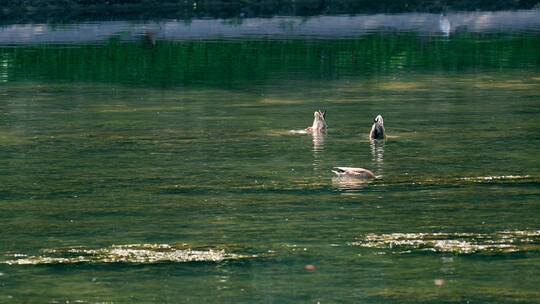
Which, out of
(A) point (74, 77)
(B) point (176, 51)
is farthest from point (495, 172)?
(B) point (176, 51)

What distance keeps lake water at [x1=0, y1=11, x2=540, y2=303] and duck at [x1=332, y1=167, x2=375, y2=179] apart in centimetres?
22

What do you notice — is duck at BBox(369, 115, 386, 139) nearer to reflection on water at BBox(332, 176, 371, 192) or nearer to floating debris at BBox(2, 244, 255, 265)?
reflection on water at BBox(332, 176, 371, 192)

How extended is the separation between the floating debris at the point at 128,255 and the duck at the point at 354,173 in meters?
5.97

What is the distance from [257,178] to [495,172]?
394cm

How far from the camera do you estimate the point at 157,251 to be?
19.5 meters

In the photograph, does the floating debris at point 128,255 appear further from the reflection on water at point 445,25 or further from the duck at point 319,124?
the reflection on water at point 445,25

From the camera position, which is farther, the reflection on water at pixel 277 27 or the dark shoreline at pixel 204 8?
the dark shoreline at pixel 204 8

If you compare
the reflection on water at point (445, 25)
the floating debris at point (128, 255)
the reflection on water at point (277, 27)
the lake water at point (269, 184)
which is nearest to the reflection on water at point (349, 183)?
the lake water at point (269, 184)

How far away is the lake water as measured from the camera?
17.8 m

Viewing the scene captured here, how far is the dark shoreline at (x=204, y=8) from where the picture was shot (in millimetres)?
86062

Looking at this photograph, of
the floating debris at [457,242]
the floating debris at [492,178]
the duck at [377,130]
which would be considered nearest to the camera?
the floating debris at [457,242]

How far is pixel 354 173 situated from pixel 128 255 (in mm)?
6681

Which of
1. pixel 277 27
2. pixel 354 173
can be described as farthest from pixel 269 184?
pixel 277 27

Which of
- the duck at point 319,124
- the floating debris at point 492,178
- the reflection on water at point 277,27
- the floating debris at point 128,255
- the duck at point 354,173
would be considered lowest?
the reflection on water at point 277,27
